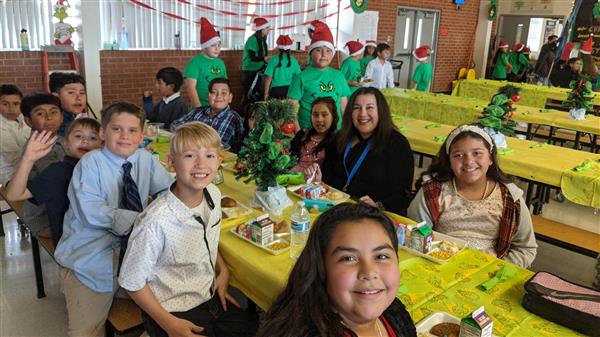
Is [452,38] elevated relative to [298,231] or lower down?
elevated

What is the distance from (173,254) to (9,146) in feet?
8.06

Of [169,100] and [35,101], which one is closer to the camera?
[35,101]

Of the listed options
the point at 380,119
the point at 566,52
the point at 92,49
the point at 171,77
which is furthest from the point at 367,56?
the point at 380,119

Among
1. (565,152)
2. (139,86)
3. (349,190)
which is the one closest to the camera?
(349,190)

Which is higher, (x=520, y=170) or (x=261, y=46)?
(x=261, y=46)

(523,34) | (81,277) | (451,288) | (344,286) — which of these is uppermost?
(523,34)

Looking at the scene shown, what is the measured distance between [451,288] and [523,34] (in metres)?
13.2

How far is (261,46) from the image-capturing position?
7613 millimetres

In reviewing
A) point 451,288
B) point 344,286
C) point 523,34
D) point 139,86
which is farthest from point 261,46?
point 523,34

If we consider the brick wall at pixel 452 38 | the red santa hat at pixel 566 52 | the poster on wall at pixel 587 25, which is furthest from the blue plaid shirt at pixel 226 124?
the poster on wall at pixel 587 25

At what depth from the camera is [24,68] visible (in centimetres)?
599

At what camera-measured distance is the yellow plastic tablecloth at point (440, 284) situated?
5.40 feet

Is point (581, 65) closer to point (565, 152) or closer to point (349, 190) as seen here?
point (565, 152)

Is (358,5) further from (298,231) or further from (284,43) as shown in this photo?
(298,231)
